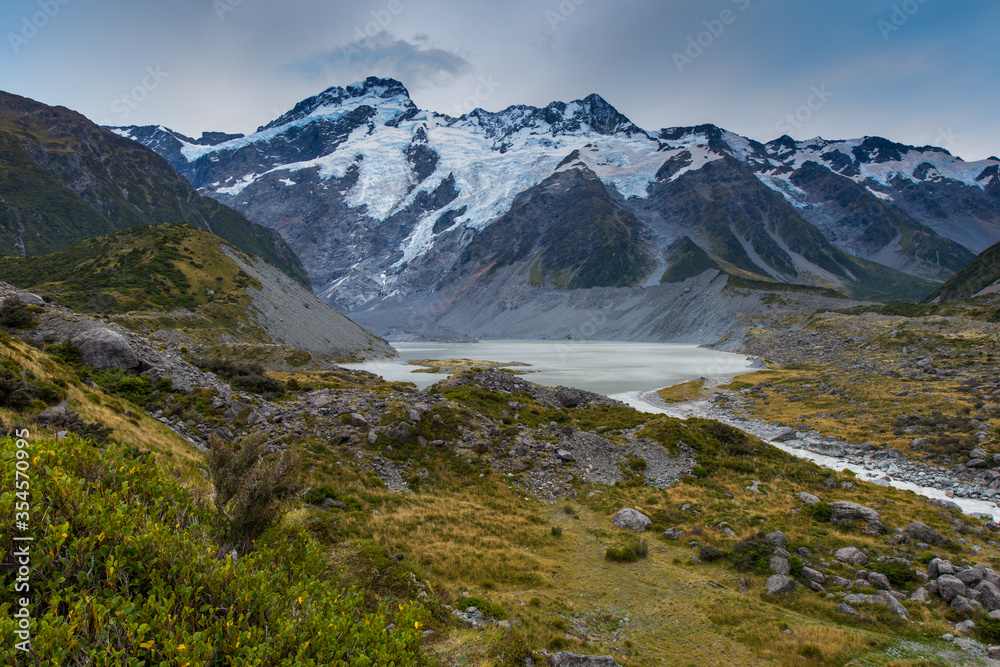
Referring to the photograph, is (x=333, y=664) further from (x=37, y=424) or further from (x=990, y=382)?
(x=990, y=382)

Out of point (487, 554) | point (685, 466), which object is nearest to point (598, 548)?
point (487, 554)

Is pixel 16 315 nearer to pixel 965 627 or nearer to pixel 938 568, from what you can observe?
pixel 965 627

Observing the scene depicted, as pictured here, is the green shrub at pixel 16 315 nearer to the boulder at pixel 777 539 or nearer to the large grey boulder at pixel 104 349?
the large grey boulder at pixel 104 349

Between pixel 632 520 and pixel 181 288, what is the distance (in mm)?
97417

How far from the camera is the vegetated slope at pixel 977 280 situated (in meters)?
130

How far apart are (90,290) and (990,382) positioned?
123m

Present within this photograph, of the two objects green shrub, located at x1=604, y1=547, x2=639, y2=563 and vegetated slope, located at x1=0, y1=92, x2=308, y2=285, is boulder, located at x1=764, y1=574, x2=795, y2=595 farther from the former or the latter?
vegetated slope, located at x1=0, y1=92, x2=308, y2=285

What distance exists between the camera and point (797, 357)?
319 feet

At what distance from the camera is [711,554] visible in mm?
17547

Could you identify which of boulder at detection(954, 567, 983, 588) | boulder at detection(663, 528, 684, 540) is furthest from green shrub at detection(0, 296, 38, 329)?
Result: boulder at detection(954, 567, 983, 588)

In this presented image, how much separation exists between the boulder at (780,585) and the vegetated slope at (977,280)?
539ft

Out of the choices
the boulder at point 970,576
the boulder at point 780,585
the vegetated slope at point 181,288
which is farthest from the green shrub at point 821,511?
the vegetated slope at point 181,288

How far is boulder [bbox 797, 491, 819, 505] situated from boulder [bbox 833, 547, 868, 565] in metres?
5.77

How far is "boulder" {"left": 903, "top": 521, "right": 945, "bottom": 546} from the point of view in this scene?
17672 millimetres
